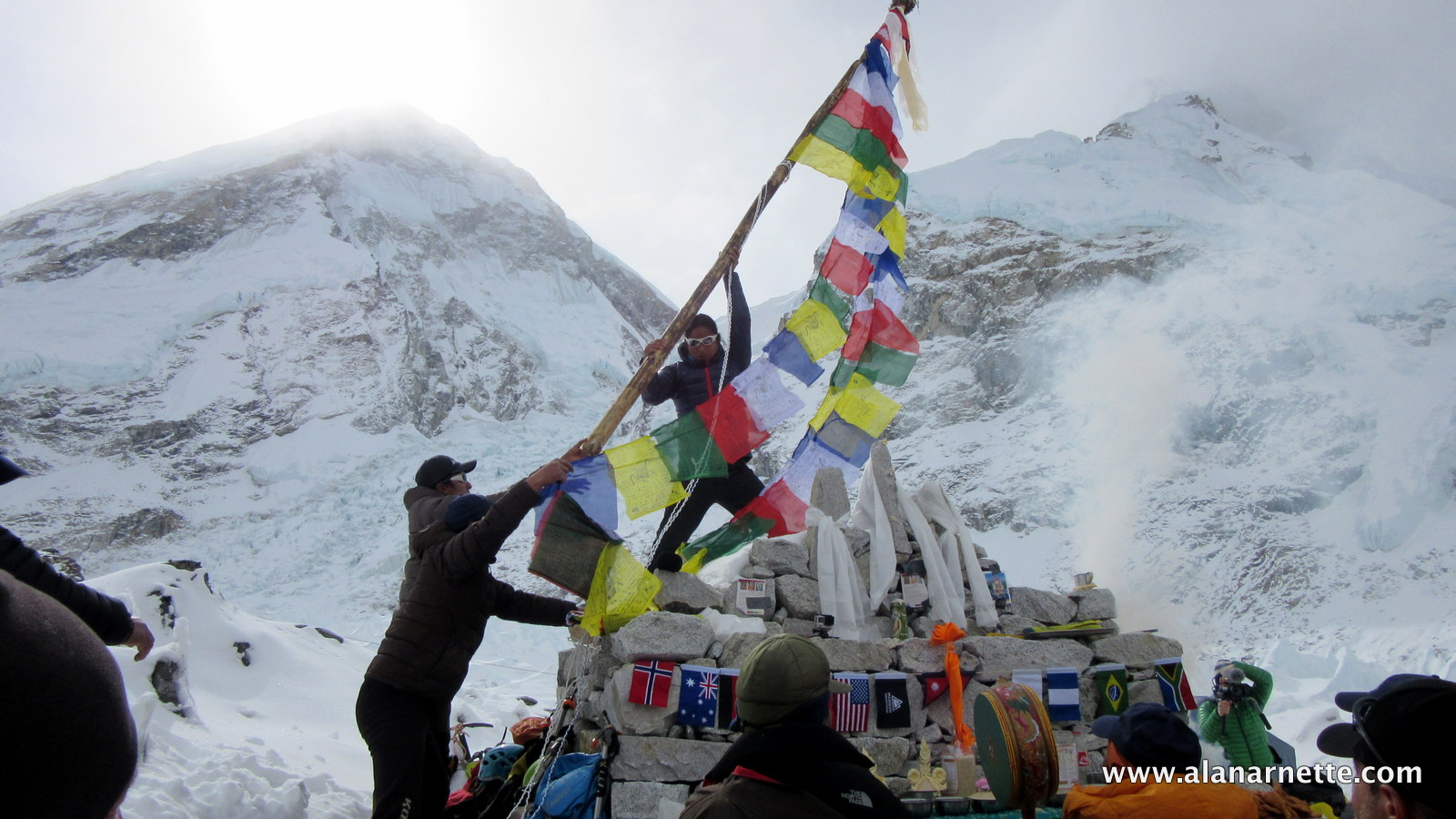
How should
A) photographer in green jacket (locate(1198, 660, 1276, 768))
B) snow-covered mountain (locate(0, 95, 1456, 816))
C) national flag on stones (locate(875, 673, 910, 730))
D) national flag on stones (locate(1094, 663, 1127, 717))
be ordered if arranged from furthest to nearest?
snow-covered mountain (locate(0, 95, 1456, 816)) → national flag on stones (locate(1094, 663, 1127, 717)) → photographer in green jacket (locate(1198, 660, 1276, 768)) → national flag on stones (locate(875, 673, 910, 730))

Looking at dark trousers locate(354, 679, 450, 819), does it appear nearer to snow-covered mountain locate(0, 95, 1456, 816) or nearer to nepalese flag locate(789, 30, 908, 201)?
nepalese flag locate(789, 30, 908, 201)

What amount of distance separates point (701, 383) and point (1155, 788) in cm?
394

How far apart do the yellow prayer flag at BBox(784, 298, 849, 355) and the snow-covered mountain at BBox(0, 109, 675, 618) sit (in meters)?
28.1

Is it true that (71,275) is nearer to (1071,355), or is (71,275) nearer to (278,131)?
(278,131)

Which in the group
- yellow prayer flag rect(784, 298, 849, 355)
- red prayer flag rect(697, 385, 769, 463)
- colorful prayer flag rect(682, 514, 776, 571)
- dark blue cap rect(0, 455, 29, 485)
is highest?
yellow prayer flag rect(784, 298, 849, 355)

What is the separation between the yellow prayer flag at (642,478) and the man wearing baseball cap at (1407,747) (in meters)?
3.50

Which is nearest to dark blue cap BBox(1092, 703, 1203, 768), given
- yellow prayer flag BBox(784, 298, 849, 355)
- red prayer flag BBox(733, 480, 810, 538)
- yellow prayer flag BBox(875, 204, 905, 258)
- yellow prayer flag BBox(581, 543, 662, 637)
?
yellow prayer flag BBox(581, 543, 662, 637)

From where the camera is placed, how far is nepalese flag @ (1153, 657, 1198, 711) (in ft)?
17.8

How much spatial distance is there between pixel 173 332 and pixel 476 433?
17.3 meters

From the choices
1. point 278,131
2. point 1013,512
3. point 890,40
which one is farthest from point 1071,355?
point 278,131

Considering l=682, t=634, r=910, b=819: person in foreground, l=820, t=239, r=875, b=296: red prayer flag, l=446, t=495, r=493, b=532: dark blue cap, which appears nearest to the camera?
l=682, t=634, r=910, b=819: person in foreground

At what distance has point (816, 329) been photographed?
602 cm

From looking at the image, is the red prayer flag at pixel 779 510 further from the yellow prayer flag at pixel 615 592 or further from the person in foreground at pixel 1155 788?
the person in foreground at pixel 1155 788

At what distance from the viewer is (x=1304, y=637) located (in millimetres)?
25125
